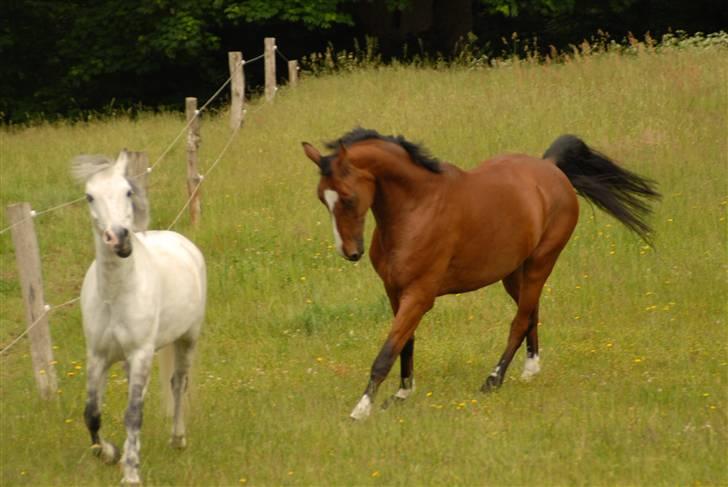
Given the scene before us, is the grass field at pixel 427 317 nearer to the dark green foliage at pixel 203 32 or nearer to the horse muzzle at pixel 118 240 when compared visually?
the horse muzzle at pixel 118 240

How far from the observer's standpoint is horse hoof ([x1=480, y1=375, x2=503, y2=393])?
29.2 feet

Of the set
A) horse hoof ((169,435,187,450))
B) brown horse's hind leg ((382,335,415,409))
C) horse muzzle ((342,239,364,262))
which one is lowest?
brown horse's hind leg ((382,335,415,409))

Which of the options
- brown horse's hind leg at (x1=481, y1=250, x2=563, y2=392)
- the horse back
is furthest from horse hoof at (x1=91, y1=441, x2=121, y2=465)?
brown horse's hind leg at (x1=481, y1=250, x2=563, y2=392)

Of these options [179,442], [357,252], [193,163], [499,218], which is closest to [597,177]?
[499,218]

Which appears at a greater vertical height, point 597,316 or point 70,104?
point 597,316

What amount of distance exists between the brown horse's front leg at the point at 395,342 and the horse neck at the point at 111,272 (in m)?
2.01

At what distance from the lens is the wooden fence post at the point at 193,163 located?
13531mm

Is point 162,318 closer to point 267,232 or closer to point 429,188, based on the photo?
point 429,188

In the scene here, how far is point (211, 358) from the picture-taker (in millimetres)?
10156

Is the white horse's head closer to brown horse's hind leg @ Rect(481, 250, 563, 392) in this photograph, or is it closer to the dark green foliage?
brown horse's hind leg @ Rect(481, 250, 563, 392)

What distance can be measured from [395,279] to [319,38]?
72.8ft

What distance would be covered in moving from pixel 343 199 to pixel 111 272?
66.6 inches

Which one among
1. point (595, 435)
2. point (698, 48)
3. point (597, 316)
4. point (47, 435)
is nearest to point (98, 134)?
point (698, 48)

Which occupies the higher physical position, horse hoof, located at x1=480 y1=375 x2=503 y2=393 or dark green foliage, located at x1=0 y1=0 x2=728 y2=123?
horse hoof, located at x1=480 y1=375 x2=503 y2=393
